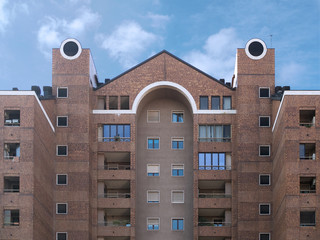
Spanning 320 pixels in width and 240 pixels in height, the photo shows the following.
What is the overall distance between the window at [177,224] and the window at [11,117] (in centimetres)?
2265

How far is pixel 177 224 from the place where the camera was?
266 ft

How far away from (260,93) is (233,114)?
4.00 meters

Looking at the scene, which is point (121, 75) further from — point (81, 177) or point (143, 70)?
point (81, 177)

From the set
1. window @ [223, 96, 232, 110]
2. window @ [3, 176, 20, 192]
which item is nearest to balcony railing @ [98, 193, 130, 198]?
window @ [3, 176, 20, 192]

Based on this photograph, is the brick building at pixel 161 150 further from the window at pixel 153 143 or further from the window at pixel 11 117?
the window at pixel 11 117

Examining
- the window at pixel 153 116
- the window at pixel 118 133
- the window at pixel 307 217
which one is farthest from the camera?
the window at pixel 153 116

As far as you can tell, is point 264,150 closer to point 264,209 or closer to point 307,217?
point 264,209

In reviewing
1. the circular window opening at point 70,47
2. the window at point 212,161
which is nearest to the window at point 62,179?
the circular window opening at point 70,47

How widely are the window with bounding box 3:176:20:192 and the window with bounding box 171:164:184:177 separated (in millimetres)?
A: 20556

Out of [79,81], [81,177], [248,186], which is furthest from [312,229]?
[79,81]

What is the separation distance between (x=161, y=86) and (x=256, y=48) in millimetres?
11912

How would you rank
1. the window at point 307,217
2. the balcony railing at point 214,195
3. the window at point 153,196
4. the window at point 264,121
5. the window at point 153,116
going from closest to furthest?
the window at point 307,217, the window at point 264,121, the balcony railing at point 214,195, the window at point 153,196, the window at point 153,116

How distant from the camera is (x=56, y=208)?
7719cm

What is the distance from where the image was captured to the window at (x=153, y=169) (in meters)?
82.6
